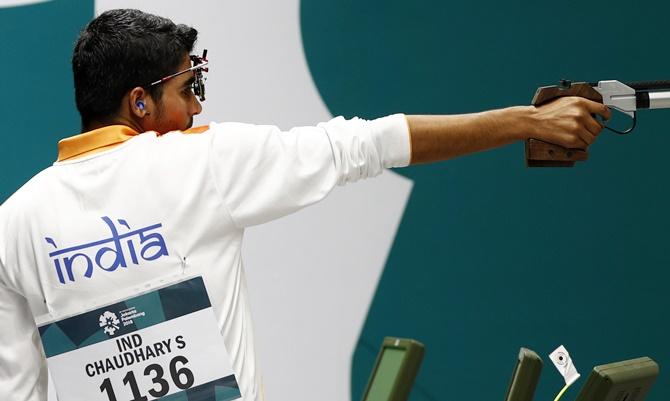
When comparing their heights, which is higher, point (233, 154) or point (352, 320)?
point (233, 154)

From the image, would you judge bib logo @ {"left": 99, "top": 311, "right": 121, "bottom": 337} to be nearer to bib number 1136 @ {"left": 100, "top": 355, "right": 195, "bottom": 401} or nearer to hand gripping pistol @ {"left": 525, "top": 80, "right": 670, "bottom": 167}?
bib number 1136 @ {"left": 100, "top": 355, "right": 195, "bottom": 401}

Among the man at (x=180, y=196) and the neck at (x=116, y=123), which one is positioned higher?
the neck at (x=116, y=123)

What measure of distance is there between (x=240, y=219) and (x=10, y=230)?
0.45 meters

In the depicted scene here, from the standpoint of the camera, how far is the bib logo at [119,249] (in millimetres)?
1929

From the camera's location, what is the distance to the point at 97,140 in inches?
78.5

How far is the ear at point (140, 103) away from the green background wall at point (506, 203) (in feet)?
4.03

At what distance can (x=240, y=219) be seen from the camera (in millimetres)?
1934

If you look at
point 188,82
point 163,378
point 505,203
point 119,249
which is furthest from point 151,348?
point 505,203

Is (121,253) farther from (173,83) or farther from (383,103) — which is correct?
(383,103)

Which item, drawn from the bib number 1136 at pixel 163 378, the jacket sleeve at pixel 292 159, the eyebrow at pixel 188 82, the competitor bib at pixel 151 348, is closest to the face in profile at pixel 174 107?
the eyebrow at pixel 188 82

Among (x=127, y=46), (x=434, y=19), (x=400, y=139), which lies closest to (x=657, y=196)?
(x=434, y=19)

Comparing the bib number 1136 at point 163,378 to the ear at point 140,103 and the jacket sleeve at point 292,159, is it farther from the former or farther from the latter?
the ear at point 140,103

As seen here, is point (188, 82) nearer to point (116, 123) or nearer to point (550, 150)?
point (116, 123)

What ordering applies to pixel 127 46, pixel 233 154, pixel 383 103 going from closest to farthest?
1. pixel 233 154
2. pixel 127 46
3. pixel 383 103
